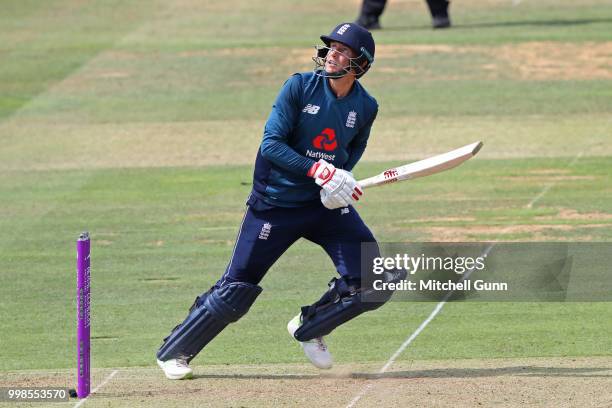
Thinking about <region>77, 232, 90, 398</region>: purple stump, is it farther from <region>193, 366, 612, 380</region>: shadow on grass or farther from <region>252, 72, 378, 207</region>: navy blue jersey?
<region>252, 72, 378, 207</region>: navy blue jersey

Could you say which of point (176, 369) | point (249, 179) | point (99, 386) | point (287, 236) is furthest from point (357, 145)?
point (249, 179)

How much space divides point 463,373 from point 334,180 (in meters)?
1.75

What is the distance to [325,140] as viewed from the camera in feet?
28.2

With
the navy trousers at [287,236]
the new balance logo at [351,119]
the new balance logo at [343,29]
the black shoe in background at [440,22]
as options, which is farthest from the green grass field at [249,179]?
the new balance logo at [343,29]

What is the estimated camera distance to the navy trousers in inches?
340

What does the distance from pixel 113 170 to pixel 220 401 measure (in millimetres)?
9212

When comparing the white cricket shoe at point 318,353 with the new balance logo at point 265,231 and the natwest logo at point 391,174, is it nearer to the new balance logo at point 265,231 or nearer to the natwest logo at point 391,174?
the new balance logo at point 265,231

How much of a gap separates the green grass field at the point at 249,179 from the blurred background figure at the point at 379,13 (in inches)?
14.1

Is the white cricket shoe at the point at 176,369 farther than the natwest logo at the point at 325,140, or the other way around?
the white cricket shoe at the point at 176,369

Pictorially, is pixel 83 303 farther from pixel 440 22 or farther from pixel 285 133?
pixel 440 22

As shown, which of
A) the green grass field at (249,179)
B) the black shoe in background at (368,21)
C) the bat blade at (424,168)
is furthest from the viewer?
the black shoe in background at (368,21)

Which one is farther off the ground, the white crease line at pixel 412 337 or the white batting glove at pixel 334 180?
the white batting glove at pixel 334 180

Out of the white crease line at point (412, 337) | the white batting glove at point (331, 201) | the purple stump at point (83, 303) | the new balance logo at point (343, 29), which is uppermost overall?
the new balance logo at point (343, 29)

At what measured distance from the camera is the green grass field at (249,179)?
9.49 meters
